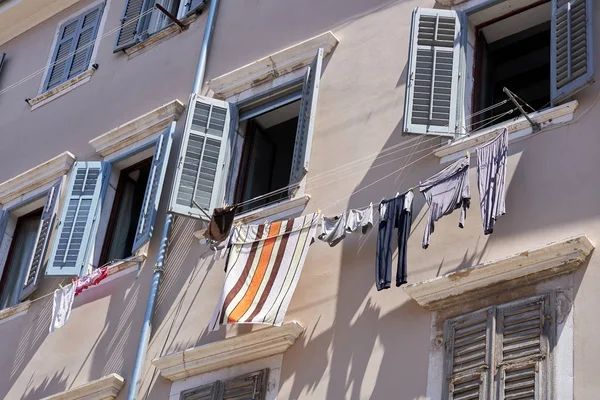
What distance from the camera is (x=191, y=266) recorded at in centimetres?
1362

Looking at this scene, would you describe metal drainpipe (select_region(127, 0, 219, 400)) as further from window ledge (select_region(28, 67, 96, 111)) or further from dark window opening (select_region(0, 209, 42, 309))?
dark window opening (select_region(0, 209, 42, 309))

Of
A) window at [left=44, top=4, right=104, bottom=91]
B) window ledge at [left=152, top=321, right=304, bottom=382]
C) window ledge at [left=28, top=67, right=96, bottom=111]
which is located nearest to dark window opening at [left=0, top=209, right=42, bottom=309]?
window ledge at [left=28, top=67, right=96, bottom=111]

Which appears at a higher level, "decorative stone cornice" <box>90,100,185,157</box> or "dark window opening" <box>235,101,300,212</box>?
"decorative stone cornice" <box>90,100,185,157</box>

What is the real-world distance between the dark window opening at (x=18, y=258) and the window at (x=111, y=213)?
1222 millimetres

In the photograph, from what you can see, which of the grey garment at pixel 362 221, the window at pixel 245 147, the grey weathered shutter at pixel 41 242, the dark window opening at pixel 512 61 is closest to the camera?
the grey garment at pixel 362 221

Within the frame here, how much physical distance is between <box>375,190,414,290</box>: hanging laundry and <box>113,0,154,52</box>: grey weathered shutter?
6.43m

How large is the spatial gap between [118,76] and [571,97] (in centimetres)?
747

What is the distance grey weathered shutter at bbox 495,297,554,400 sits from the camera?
390 inches

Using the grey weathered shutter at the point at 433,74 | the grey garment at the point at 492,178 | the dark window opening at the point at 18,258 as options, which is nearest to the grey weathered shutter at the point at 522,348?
the grey garment at the point at 492,178

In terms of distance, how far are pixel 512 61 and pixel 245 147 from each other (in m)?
3.37

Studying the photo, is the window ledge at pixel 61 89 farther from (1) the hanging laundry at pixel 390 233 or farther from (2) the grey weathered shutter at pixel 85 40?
(1) the hanging laundry at pixel 390 233

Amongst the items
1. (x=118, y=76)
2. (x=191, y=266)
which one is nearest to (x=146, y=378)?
(x=191, y=266)

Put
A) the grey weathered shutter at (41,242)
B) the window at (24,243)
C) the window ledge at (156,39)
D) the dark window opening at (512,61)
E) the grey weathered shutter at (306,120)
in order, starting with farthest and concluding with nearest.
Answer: the window ledge at (156,39), the window at (24,243), the grey weathered shutter at (41,242), the grey weathered shutter at (306,120), the dark window opening at (512,61)

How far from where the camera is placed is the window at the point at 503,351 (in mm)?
9930
